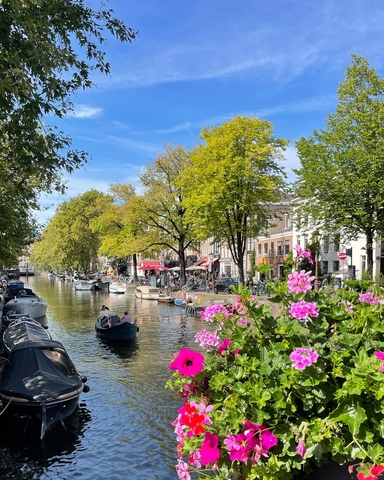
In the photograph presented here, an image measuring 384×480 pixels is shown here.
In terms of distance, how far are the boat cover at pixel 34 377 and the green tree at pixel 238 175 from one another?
71.8ft

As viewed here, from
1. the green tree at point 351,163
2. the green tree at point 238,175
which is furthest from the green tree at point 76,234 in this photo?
the green tree at point 351,163

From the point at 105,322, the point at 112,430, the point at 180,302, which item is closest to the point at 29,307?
the point at 105,322

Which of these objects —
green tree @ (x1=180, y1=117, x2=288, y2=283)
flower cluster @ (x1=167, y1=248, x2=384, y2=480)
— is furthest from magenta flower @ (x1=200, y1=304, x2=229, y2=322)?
green tree @ (x1=180, y1=117, x2=288, y2=283)

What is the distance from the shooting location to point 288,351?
339cm

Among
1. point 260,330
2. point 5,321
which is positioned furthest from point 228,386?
point 5,321

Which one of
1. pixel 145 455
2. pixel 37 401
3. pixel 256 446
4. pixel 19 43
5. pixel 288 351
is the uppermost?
pixel 19 43

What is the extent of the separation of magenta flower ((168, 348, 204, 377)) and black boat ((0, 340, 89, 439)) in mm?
8845

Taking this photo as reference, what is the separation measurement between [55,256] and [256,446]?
89.9 metres

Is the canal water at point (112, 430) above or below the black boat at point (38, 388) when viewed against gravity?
below

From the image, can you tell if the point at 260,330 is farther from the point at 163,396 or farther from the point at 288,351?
the point at 163,396

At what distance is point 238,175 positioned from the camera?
33.3 meters

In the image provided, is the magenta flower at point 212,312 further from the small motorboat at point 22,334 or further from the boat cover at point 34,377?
the small motorboat at point 22,334

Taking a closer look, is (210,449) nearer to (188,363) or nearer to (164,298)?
(188,363)

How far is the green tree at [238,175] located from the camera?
33469 mm
